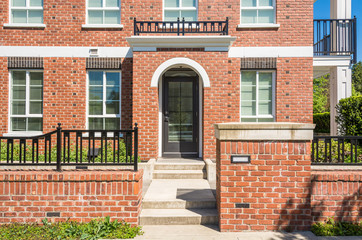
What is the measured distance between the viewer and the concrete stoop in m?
4.52

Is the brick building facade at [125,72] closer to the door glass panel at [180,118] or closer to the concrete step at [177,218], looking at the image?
the door glass panel at [180,118]

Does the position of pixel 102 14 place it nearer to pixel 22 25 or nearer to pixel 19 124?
pixel 22 25

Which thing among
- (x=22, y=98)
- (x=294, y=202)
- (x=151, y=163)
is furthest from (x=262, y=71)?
(x=22, y=98)

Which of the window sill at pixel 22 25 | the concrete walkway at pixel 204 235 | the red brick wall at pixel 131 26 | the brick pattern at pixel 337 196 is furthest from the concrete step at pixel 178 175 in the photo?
the window sill at pixel 22 25

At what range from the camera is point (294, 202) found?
167 inches

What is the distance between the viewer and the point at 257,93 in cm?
849

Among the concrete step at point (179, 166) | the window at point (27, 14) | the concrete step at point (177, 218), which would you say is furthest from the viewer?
the window at point (27, 14)

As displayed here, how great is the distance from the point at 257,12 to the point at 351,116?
14.2ft

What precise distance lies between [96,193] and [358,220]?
14.4 ft

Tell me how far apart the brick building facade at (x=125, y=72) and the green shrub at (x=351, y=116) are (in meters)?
0.90

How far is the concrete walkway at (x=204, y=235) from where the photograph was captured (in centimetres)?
400

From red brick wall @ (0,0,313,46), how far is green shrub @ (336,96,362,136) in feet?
7.86

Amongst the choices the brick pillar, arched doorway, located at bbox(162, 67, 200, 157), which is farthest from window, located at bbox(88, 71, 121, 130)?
the brick pillar

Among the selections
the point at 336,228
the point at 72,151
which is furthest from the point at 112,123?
the point at 336,228
